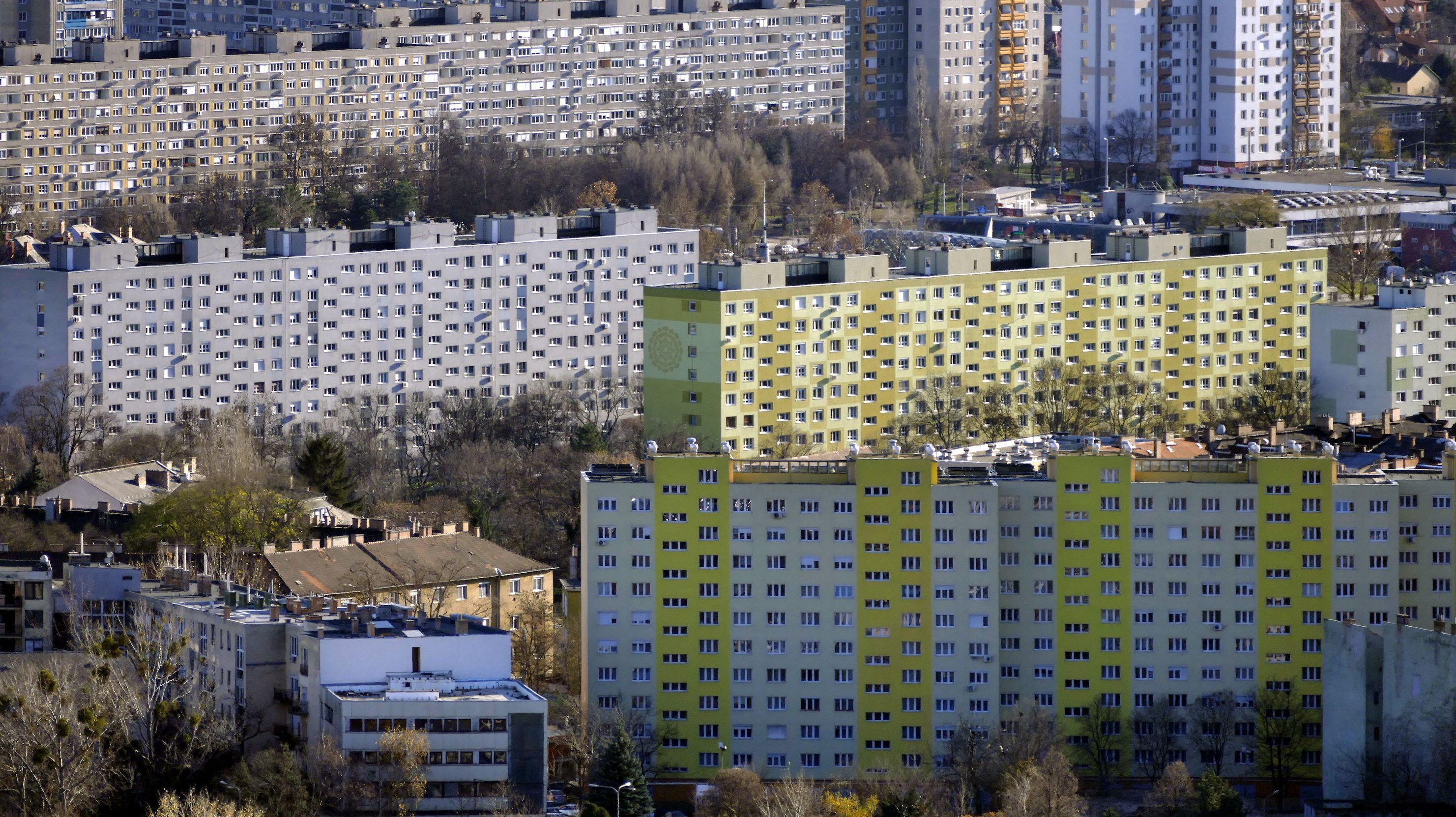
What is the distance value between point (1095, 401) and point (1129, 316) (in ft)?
10.3

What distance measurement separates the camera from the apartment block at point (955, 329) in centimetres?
6819

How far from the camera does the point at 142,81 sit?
10231cm

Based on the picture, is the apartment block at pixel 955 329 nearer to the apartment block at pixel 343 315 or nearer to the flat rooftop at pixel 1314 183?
the apartment block at pixel 343 315

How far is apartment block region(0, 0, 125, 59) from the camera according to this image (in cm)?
12025

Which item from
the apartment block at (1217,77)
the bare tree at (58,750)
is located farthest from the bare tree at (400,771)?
the apartment block at (1217,77)

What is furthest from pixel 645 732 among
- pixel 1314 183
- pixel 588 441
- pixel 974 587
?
pixel 1314 183

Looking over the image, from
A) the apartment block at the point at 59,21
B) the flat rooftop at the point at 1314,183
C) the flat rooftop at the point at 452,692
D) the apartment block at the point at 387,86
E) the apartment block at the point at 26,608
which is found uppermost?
the apartment block at the point at 59,21

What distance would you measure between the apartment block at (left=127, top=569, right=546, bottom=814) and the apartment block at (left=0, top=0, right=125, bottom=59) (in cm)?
6791

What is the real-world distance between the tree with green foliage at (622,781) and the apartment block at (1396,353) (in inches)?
1096

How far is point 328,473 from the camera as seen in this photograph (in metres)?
61.8

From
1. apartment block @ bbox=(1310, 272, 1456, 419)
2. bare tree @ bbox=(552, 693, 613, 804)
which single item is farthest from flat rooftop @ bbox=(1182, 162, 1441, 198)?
bare tree @ bbox=(552, 693, 613, 804)

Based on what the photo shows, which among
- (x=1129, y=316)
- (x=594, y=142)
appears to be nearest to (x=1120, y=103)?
(x=594, y=142)

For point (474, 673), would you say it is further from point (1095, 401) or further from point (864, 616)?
point (1095, 401)

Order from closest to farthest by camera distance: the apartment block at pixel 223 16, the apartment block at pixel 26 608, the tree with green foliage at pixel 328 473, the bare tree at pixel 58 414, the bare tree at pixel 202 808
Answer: the bare tree at pixel 202 808
the apartment block at pixel 26 608
the tree with green foliage at pixel 328 473
the bare tree at pixel 58 414
the apartment block at pixel 223 16
